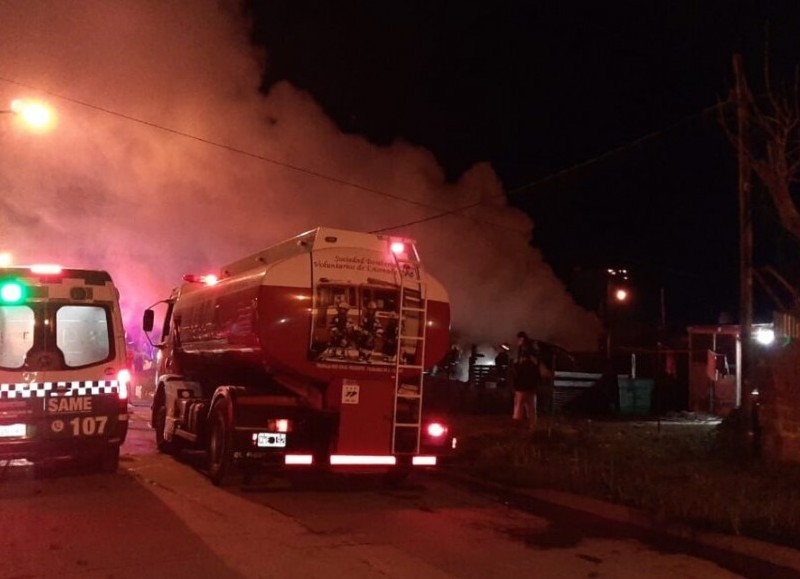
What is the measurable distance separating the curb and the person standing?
3.30 m

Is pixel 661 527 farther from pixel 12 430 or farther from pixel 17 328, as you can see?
pixel 17 328

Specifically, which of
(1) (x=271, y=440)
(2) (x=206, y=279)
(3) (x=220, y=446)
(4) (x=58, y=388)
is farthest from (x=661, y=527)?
(2) (x=206, y=279)

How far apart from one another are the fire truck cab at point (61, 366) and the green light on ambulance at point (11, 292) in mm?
11

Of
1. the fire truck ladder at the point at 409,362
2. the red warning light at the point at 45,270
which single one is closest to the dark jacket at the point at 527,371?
the fire truck ladder at the point at 409,362

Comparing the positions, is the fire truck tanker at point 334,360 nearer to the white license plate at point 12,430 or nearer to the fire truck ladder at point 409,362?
the fire truck ladder at point 409,362

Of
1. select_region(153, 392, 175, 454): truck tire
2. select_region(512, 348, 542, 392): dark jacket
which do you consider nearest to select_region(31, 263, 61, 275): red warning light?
select_region(153, 392, 175, 454): truck tire

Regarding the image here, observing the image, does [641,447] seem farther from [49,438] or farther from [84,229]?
[84,229]

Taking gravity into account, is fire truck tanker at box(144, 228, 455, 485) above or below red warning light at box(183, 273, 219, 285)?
below

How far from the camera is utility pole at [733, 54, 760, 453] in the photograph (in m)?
10.4

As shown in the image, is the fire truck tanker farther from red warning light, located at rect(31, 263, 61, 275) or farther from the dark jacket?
the dark jacket

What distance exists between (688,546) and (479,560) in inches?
76.2

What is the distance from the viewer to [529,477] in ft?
30.7

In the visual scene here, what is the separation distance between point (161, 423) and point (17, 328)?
11.8 feet

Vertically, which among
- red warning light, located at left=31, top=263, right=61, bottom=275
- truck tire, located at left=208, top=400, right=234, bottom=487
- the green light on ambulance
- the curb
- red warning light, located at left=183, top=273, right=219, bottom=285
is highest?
red warning light, located at left=183, top=273, right=219, bottom=285
